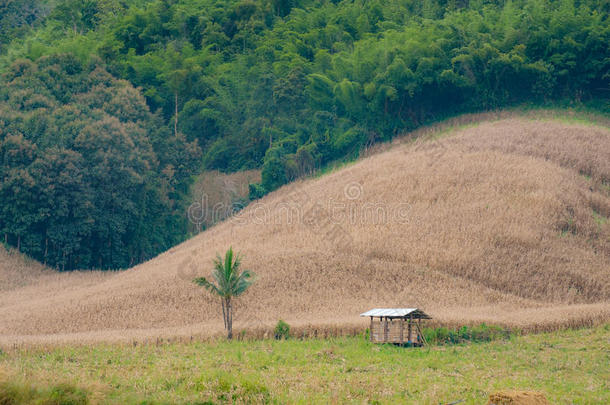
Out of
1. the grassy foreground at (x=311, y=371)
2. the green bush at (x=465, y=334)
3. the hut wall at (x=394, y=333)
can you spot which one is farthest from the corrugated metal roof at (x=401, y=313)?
the grassy foreground at (x=311, y=371)

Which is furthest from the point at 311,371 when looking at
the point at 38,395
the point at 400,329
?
the point at 38,395

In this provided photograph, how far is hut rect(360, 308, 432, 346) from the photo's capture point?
2180 cm

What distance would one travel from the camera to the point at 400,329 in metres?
22.0

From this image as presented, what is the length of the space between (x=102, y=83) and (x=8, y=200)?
13085mm

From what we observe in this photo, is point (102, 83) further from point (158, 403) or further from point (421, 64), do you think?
point (158, 403)

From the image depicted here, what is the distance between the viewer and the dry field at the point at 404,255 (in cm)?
2664

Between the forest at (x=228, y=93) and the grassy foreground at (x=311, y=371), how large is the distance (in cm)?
2614

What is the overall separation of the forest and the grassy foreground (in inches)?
1029

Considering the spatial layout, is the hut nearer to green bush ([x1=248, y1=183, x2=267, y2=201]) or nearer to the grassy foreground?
the grassy foreground

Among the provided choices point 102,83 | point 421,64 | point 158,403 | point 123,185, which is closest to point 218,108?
point 102,83

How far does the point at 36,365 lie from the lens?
711 inches

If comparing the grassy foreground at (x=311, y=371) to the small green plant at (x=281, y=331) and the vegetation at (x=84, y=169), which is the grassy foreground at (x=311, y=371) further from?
the vegetation at (x=84, y=169)

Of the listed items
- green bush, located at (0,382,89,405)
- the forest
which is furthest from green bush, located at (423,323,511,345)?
the forest

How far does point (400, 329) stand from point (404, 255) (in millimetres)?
10016
